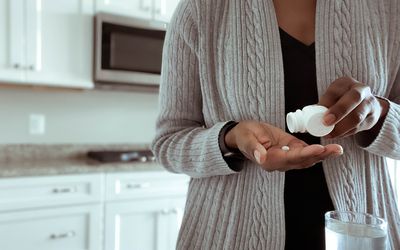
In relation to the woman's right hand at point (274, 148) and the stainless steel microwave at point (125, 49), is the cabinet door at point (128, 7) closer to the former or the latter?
the stainless steel microwave at point (125, 49)

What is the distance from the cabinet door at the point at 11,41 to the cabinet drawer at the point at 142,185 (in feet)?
2.17

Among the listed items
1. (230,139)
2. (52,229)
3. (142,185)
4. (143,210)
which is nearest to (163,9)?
(142,185)

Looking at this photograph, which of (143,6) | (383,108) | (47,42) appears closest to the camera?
(383,108)

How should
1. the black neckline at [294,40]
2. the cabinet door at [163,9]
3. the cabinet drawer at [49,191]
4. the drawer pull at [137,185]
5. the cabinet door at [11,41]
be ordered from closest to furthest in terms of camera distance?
the black neckline at [294,40], the cabinet drawer at [49,191], the cabinet door at [11,41], the drawer pull at [137,185], the cabinet door at [163,9]

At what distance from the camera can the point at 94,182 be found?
5.95 feet

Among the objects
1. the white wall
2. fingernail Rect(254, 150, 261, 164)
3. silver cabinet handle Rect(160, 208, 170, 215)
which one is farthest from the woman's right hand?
the white wall

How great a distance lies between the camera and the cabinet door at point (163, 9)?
7.07 feet

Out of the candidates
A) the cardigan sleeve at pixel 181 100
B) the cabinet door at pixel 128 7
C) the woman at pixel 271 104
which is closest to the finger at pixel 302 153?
the woman at pixel 271 104

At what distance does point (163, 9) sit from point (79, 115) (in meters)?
0.78

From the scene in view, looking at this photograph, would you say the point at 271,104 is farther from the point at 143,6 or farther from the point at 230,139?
the point at 143,6

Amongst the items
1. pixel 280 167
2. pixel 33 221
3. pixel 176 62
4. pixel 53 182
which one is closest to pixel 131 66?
pixel 53 182

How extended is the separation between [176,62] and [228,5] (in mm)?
133

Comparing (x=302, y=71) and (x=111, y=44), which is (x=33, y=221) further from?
(x=302, y=71)

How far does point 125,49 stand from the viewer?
6.58ft
